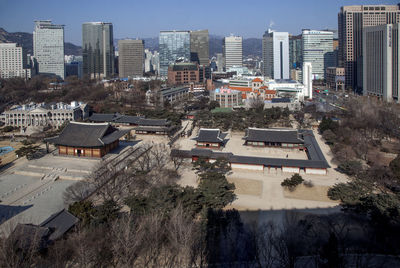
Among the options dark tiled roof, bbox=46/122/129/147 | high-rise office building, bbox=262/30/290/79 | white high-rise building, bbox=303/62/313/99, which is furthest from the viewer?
high-rise office building, bbox=262/30/290/79

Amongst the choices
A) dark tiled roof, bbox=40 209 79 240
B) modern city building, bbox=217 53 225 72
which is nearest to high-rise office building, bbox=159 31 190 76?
modern city building, bbox=217 53 225 72

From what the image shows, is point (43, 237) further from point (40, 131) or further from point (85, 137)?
point (40, 131)

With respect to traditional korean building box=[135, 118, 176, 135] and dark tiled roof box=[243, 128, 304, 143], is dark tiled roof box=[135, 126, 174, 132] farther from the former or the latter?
dark tiled roof box=[243, 128, 304, 143]

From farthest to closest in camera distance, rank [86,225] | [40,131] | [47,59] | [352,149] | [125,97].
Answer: [47,59] < [125,97] < [40,131] < [352,149] < [86,225]

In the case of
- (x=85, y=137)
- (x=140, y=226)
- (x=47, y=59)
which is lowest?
(x=140, y=226)

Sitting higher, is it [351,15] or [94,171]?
[351,15]

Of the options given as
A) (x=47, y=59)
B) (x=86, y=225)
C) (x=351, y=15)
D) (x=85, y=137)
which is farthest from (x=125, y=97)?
(x=351, y=15)

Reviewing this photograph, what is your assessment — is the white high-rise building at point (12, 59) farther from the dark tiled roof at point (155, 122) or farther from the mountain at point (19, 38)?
the dark tiled roof at point (155, 122)
